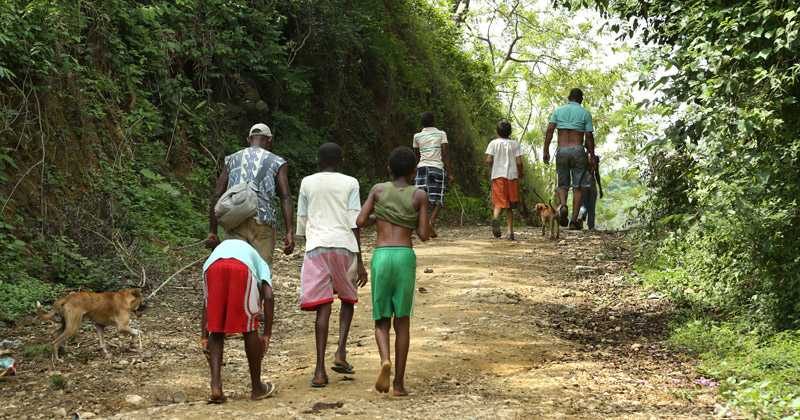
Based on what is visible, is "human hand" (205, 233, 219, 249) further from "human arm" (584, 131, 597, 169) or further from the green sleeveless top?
"human arm" (584, 131, 597, 169)

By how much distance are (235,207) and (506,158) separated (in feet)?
25.1

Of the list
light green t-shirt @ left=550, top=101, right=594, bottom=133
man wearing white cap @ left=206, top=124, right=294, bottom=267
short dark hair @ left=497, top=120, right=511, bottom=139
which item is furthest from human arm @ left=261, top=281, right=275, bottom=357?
light green t-shirt @ left=550, top=101, right=594, bottom=133

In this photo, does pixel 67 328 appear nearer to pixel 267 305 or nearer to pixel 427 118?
pixel 267 305

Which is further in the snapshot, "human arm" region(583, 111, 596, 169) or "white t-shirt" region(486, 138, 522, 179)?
"human arm" region(583, 111, 596, 169)

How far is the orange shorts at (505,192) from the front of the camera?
13695 millimetres

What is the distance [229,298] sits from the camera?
5.82 meters

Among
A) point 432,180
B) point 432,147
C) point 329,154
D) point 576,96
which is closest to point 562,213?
point 576,96

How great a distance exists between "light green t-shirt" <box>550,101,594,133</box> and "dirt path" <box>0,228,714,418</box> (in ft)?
11.2

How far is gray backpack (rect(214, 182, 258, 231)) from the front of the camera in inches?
262

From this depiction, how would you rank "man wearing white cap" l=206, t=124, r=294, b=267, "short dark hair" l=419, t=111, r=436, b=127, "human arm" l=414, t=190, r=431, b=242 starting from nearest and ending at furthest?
"human arm" l=414, t=190, r=431, b=242, "man wearing white cap" l=206, t=124, r=294, b=267, "short dark hair" l=419, t=111, r=436, b=127

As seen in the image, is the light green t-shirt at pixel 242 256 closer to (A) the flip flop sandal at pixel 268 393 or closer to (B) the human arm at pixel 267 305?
(B) the human arm at pixel 267 305

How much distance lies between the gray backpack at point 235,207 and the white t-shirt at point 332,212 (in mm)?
409

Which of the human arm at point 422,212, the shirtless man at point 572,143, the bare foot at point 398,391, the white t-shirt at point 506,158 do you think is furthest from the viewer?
the shirtless man at point 572,143

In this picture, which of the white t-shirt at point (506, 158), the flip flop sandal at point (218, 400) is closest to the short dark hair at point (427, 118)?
the white t-shirt at point (506, 158)
